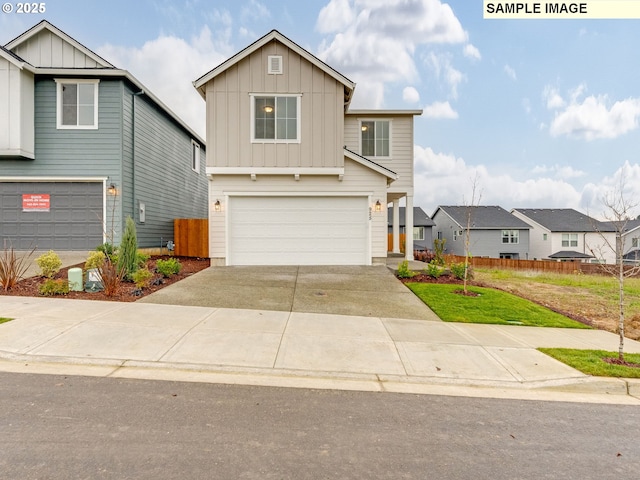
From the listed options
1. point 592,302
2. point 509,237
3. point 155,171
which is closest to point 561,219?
point 509,237

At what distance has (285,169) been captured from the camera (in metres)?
12.7

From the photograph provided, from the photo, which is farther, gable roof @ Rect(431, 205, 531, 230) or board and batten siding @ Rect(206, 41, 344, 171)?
gable roof @ Rect(431, 205, 531, 230)

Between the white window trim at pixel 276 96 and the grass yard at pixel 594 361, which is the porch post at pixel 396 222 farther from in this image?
the grass yard at pixel 594 361

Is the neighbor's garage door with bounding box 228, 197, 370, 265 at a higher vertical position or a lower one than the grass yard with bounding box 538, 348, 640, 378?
higher

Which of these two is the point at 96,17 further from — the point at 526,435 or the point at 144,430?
the point at 526,435

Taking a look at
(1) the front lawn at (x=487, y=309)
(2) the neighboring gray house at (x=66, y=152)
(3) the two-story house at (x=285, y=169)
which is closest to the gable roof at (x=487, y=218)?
(3) the two-story house at (x=285, y=169)

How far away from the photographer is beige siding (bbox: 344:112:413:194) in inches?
623

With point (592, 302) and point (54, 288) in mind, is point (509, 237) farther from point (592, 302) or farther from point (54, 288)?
point (54, 288)

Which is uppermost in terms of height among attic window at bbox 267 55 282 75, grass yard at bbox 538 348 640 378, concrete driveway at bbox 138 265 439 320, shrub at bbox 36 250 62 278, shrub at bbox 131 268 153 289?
attic window at bbox 267 55 282 75

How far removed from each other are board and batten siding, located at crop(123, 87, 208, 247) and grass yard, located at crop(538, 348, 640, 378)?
13841 mm

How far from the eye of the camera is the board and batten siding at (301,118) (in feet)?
41.2

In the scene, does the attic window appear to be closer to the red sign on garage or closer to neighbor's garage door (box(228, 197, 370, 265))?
neighbor's garage door (box(228, 197, 370, 265))

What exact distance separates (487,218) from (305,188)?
3304 centimetres

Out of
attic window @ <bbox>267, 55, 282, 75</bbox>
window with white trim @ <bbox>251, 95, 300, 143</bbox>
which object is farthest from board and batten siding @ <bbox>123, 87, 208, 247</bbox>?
attic window @ <bbox>267, 55, 282, 75</bbox>
